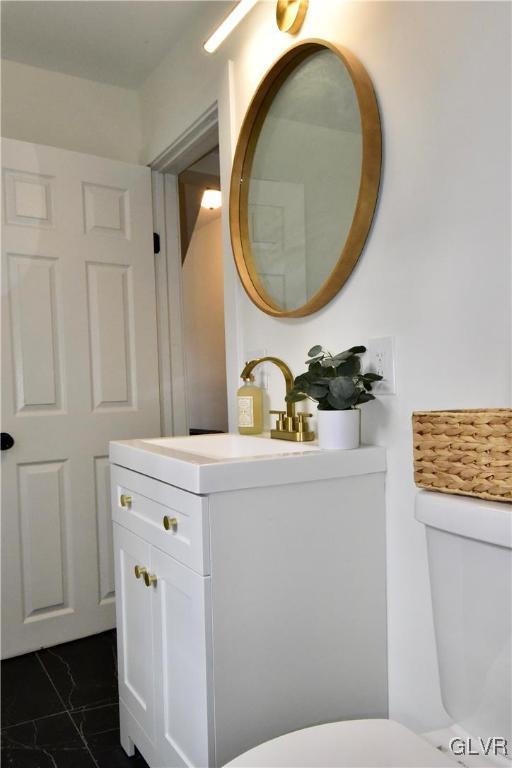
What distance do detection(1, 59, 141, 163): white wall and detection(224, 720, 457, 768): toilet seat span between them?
7.11 ft

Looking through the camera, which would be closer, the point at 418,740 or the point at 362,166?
the point at 418,740

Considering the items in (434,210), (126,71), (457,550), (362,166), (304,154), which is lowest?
(457,550)

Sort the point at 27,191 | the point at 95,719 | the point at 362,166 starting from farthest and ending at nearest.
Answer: the point at 27,191 → the point at 95,719 → the point at 362,166

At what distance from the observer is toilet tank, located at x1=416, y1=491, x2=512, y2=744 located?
699mm

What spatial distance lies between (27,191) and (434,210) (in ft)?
5.11

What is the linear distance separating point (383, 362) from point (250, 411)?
0.48 m

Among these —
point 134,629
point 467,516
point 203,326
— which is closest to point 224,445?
point 134,629

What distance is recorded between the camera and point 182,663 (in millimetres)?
1032

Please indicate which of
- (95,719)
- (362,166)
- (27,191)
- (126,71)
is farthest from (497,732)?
(126,71)

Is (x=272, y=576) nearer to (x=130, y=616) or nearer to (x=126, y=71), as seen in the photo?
(x=130, y=616)

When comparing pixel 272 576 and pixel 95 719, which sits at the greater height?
pixel 272 576

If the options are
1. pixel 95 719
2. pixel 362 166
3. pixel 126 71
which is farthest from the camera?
pixel 126 71

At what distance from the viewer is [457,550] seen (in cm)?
77

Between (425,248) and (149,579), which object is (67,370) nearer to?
(149,579)
